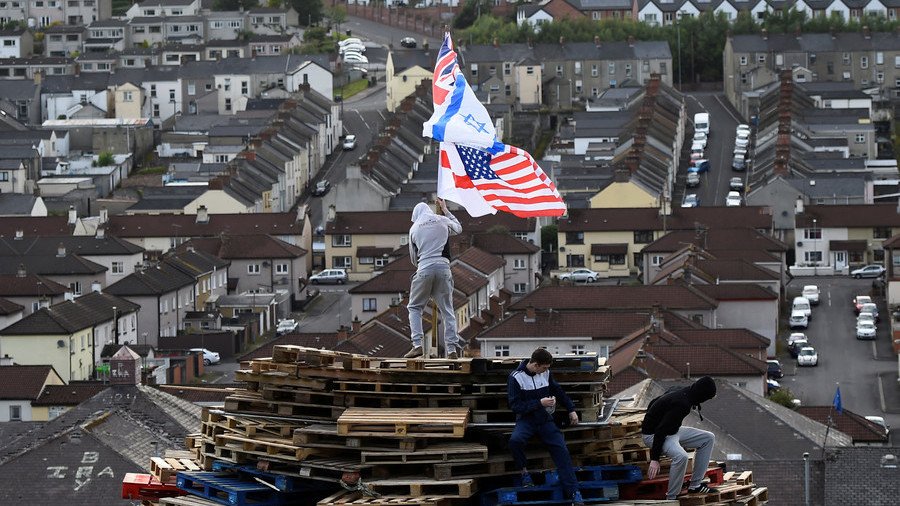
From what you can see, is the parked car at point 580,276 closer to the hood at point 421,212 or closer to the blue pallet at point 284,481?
the hood at point 421,212

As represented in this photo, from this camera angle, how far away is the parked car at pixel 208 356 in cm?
7475

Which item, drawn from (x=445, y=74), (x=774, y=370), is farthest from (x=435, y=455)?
(x=774, y=370)

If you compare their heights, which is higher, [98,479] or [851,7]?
[851,7]

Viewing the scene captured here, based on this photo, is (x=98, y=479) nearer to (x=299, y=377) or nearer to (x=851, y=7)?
(x=299, y=377)

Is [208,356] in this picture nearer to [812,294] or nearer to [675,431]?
[812,294]

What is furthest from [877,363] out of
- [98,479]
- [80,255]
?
[98,479]

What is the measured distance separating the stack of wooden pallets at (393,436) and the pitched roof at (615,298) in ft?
159

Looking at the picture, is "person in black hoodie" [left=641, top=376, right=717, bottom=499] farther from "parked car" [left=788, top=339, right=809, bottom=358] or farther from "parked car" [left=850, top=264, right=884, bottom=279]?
"parked car" [left=850, top=264, right=884, bottom=279]

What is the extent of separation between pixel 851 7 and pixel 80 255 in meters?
62.7

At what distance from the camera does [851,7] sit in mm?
143375

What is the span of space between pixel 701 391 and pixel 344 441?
123 inches

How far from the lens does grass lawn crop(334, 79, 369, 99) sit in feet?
439

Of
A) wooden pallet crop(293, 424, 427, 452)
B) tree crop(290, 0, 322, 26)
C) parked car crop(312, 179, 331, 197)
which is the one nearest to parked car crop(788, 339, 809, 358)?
parked car crop(312, 179, 331, 197)

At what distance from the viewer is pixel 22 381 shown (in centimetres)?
6256
